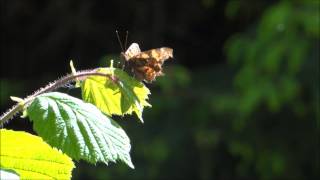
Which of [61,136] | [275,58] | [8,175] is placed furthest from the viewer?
[275,58]

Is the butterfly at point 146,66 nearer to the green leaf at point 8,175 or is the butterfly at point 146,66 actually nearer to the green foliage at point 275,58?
the green leaf at point 8,175

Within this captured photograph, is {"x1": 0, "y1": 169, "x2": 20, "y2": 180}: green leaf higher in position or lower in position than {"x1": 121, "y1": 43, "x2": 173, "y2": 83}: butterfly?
lower

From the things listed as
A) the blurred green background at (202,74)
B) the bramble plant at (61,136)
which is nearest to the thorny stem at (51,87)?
the bramble plant at (61,136)

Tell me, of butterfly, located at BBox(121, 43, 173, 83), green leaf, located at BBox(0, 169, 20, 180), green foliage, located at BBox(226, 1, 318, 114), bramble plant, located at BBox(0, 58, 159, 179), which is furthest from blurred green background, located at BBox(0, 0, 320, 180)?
green leaf, located at BBox(0, 169, 20, 180)

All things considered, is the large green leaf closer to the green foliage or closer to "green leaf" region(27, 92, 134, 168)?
"green leaf" region(27, 92, 134, 168)

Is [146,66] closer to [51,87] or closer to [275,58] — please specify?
[51,87]

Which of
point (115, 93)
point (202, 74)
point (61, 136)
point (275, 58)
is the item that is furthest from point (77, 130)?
point (202, 74)

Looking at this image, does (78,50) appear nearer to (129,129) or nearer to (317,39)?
(129,129)

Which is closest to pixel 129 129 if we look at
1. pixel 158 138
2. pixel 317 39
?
pixel 158 138
